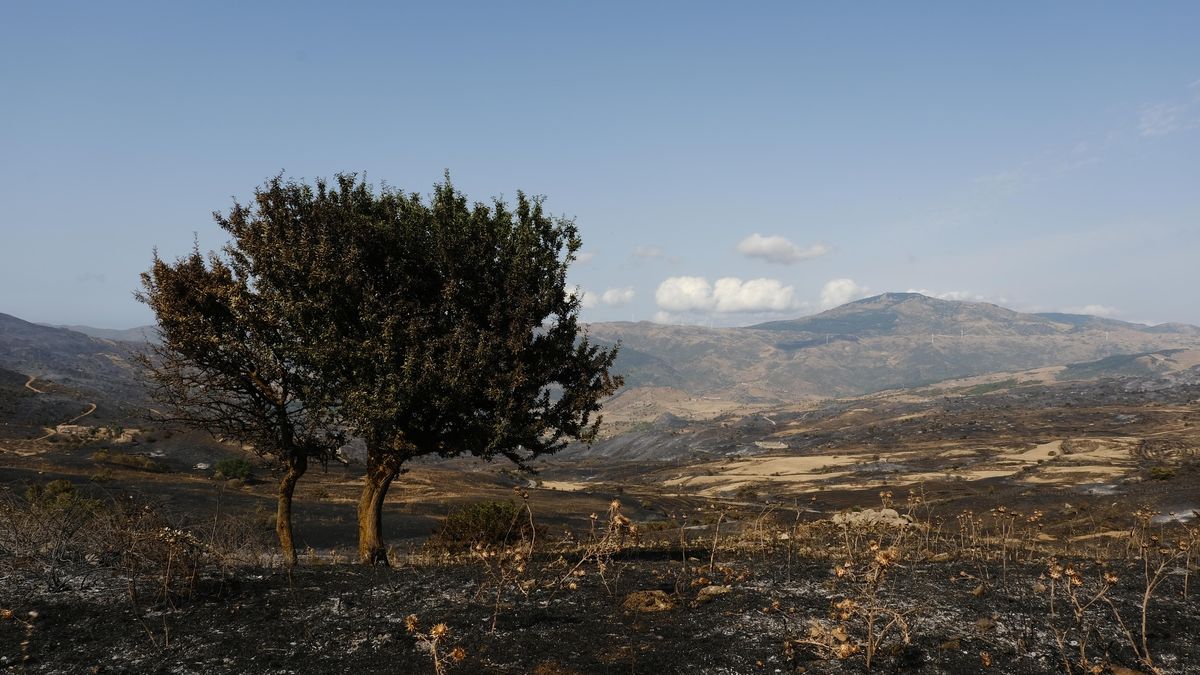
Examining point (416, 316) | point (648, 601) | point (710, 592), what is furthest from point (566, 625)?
point (416, 316)

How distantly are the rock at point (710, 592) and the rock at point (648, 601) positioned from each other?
676 millimetres

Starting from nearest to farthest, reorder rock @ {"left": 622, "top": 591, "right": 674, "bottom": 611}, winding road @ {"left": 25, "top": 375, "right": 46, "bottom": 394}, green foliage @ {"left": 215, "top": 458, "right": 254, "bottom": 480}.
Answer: rock @ {"left": 622, "top": 591, "right": 674, "bottom": 611}, green foliage @ {"left": 215, "top": 458, "right": 254, "bottom": 480}, winding road @ {"left": 25, "top": 375, "right": 46, "bottom": 394}

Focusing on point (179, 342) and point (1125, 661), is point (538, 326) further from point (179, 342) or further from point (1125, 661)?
point (1125, 661)

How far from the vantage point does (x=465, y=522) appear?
2794cm

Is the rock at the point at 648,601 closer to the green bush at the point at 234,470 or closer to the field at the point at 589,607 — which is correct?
the field at the point at 589,607

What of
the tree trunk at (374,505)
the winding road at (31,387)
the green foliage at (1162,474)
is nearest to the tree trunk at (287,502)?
the tree trunk at (374,505)

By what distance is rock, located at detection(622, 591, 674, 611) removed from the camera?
38.0 feet

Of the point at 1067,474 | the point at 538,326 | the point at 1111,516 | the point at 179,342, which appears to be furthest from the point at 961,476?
the point at 179,342

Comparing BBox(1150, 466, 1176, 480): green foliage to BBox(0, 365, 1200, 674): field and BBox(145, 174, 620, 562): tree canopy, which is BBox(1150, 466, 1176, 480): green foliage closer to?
BBox(0, 365, 1200, 674): field

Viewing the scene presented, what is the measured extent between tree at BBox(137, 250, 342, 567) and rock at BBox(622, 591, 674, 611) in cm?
1023

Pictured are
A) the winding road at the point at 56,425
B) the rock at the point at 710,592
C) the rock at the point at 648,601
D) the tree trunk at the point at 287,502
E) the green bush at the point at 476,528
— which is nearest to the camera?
the rock at the point at 648,601

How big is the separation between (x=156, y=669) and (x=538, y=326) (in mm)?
12402

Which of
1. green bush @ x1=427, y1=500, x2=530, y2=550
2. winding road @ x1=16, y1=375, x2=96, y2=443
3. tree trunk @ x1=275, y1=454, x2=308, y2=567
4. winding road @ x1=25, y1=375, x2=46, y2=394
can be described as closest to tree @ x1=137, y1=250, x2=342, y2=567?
tree trunk @ x1=275, y1=454, x2=308, y2=567

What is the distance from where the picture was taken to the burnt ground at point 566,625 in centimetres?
910
